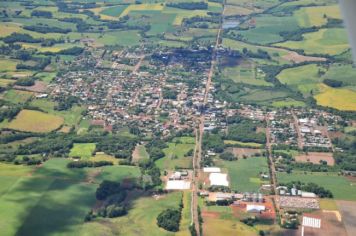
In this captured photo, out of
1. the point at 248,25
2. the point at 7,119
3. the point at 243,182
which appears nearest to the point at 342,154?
the point at 243,182

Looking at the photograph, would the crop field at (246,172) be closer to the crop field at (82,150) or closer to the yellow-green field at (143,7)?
the crop field at (82,150)

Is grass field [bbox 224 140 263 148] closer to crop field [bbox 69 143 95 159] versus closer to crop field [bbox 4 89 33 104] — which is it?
crop field [bbox 69 143 95 159]

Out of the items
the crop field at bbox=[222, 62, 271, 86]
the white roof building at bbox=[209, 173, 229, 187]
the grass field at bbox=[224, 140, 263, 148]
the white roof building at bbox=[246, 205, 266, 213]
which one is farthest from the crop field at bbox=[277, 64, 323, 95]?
the white roof building at bbox=[246, 205, 266, 213]

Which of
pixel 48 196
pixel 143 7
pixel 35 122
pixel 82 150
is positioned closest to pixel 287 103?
pixel 82 150

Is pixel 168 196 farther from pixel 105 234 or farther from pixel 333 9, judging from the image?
pixel 333 9

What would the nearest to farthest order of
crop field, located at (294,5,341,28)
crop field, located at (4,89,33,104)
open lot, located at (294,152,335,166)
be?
open lot, located at (294,152,335,166)
crop field, located at (4,89,33,104)
crop field, located at (294,5,341,28)

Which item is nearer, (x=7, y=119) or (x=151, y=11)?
(x=7, y=119)
